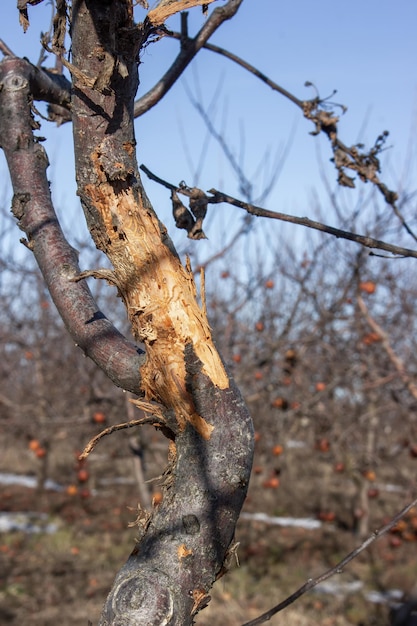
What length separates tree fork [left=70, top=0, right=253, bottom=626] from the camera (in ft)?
3.38

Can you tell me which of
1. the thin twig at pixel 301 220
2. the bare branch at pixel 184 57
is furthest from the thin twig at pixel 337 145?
the thin twig at pixel 301 220

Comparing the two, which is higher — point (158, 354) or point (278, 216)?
point (278, 216)

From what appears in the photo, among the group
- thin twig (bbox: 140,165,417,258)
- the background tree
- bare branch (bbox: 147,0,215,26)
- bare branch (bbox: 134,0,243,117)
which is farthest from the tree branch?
bare branch (bbox: 134,0,243,117)

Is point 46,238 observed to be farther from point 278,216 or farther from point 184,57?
point 184,57

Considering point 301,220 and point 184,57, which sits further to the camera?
point 184,57

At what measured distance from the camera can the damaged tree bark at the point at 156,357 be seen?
103 centimetres

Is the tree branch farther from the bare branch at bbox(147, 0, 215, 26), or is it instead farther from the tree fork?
the bare branch at bbox(147, 0, 215, 26)

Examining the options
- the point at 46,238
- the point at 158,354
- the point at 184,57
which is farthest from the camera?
the point at 184,57

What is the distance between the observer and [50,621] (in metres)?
5.40

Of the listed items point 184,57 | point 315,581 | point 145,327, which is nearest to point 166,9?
point 145,327

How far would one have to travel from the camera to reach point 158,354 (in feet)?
3.73

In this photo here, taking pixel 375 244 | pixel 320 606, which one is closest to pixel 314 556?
pixel 320 606

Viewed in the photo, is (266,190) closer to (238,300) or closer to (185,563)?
(238,300)

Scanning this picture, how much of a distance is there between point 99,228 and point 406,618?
5.37 feet
